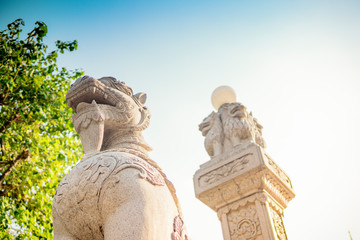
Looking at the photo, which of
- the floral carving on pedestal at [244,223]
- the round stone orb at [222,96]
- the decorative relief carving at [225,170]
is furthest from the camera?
the round stone orb at [222,96]

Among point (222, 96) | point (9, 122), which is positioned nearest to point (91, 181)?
point (222, 96)

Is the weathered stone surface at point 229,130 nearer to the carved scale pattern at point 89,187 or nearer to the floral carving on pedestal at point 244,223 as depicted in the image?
the floral carving on pedestal at point 244,223

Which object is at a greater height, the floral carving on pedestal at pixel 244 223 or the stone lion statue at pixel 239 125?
the stone lion statue at pixel 239 125

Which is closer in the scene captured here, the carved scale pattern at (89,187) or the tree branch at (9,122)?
the carved scale pattern at (89,187)

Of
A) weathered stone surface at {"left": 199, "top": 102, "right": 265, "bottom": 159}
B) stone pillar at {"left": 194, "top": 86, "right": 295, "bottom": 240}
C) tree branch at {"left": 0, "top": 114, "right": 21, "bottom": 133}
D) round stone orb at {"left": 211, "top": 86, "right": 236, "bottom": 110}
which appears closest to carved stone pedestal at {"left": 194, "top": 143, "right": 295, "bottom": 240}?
stone pillar at {"left": 194, "top": 86, "right": 295, "bottom": 240}

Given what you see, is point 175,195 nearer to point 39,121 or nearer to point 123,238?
point 123,238

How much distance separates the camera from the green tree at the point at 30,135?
18.6ft

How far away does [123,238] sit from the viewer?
148cm

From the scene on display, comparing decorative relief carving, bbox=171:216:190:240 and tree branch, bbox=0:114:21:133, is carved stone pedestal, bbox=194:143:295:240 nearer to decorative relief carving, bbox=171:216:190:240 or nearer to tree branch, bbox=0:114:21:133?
decorative relief carving, bbox=171:216:190:240

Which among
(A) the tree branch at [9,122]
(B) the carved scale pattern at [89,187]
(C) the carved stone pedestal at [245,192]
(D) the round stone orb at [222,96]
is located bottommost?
(B) the carved scale pattern at [89,187]

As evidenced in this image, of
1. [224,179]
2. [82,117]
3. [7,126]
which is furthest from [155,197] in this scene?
[7,126]

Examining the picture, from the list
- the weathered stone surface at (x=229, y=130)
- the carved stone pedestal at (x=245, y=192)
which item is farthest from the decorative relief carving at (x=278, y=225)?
the weathered stone surface at (x=229, y=130)

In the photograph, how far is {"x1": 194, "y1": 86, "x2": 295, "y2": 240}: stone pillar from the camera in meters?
4.00

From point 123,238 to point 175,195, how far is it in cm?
57
